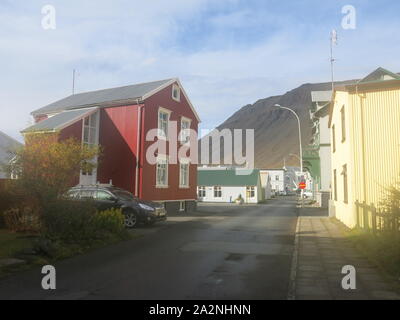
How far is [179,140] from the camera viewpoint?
88.5 feet

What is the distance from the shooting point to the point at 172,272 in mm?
7863

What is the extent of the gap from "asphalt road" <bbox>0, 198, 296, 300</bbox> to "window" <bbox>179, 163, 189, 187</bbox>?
47.7 ft

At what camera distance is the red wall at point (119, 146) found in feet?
76.1

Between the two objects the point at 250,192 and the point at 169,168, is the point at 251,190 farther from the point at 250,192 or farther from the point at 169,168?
the point at 169,168

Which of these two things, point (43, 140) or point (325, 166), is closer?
point (43, 140)

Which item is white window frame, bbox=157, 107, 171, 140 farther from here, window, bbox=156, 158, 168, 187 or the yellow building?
the yellow building

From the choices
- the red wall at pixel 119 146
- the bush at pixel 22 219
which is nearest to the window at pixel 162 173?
the red wall at pixel 119 146

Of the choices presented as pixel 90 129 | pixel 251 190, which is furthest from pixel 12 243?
pixel 251 190

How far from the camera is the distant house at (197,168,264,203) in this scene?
53031mm

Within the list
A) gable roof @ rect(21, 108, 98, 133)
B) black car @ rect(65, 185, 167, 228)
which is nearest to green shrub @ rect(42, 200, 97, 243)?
black car @ rect(65, 185, 167, 228)

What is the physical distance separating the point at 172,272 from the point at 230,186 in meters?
46.2
